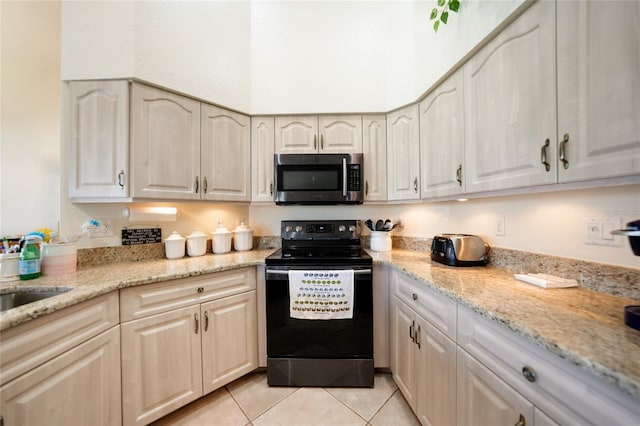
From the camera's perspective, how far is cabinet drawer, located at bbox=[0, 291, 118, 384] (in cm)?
76

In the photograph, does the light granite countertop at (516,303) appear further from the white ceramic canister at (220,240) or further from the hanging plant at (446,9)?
the hanging plant at (446,9)

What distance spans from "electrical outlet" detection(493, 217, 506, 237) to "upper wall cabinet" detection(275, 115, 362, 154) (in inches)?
45.0

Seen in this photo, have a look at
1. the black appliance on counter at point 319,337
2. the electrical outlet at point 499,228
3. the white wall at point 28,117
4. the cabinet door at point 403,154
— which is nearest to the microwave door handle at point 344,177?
the cabinet door at point 403,154

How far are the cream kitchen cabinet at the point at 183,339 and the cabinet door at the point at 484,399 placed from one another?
4.29ft

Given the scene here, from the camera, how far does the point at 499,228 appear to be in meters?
1.39

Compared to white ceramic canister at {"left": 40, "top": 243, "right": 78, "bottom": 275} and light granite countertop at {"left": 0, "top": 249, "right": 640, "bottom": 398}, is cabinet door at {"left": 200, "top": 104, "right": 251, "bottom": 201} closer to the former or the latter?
light granite countertop at {"left": 0, "top": 249, "right": 640, "bottom": 398}

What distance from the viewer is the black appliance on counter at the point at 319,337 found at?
1.56 metres

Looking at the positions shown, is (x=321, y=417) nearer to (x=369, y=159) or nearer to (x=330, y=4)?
(x=369, y=159)

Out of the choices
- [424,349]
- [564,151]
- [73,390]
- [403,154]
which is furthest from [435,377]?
[73,390]

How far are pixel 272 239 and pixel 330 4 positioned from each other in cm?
229

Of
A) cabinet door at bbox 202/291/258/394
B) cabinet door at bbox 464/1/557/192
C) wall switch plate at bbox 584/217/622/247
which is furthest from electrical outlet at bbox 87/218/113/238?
wall switch plate at bbox 584/217/622/247

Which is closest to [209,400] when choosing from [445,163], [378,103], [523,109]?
[445,163]

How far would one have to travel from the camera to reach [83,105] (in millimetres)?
1434

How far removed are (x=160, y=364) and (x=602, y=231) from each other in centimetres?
230
